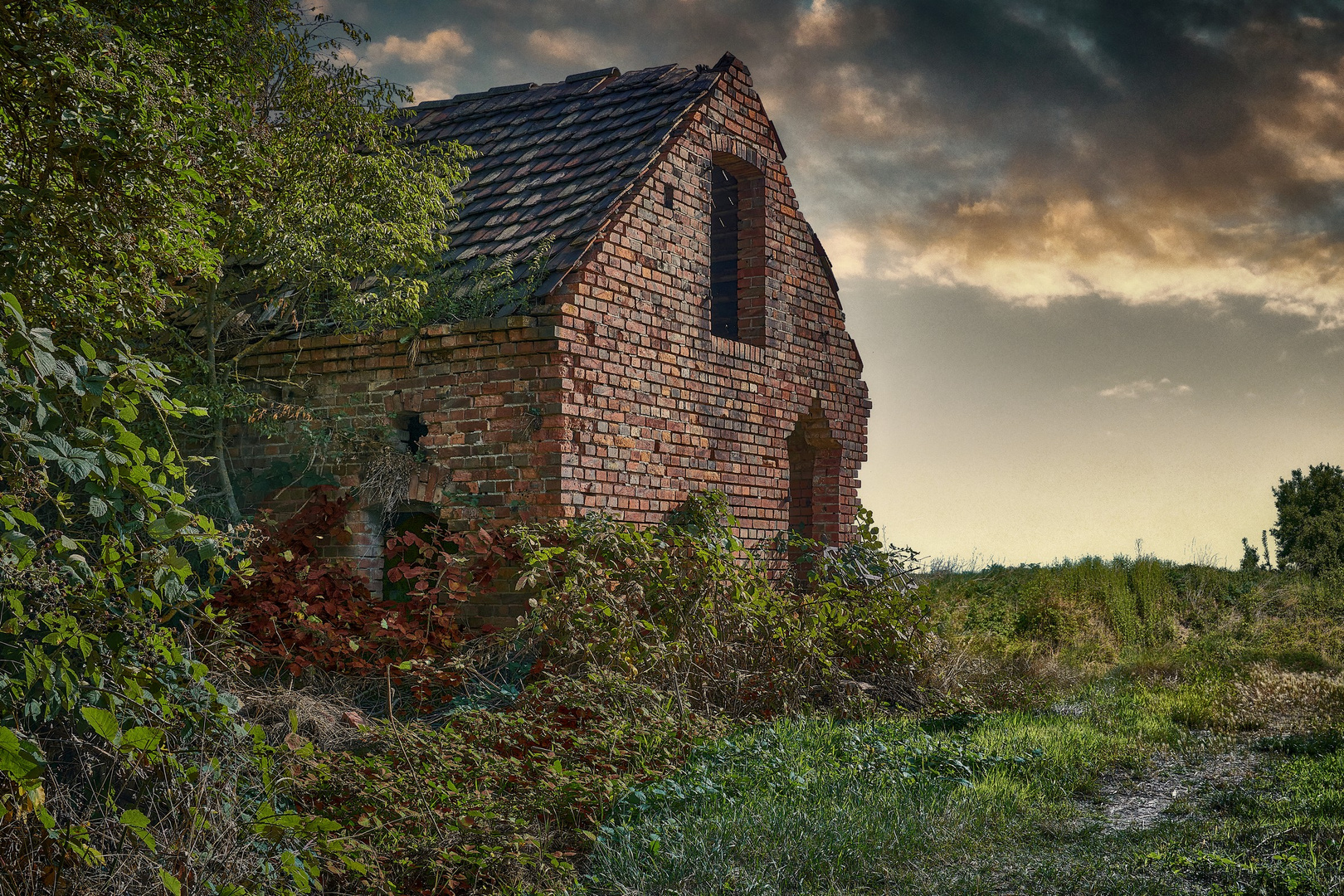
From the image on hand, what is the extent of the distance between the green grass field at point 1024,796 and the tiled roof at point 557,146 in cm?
435

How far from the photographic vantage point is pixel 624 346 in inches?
354

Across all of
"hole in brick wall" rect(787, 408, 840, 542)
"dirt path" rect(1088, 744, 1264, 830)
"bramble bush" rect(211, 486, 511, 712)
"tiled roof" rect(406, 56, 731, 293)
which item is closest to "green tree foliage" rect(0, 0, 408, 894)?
"bramble bush" rect(211, 486, 511, 712)

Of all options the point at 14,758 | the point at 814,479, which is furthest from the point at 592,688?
the point at 814,479

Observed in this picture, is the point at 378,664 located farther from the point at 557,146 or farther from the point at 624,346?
the point at 557,146

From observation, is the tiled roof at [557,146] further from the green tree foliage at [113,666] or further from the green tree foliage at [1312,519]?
the green tree foliage at [1312,519]

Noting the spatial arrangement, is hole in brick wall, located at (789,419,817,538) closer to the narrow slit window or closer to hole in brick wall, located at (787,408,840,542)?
hole in brick wall, located at (787,408,840,542)

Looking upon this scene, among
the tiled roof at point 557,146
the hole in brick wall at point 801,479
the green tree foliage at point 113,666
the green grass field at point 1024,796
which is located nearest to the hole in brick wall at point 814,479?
the hole in brick wall at point 801,479

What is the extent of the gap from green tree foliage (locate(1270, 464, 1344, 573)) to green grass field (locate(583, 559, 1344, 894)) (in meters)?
11.6

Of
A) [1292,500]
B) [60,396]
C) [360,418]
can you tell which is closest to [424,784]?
[60,396]

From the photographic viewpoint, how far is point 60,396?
14.3 feet

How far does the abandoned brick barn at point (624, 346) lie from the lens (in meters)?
8.48

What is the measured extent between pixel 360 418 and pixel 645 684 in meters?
3.76

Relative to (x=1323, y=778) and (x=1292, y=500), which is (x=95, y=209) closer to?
(x=1323, y=778)

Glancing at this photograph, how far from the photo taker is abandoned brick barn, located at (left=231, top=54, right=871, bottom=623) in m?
8.48
